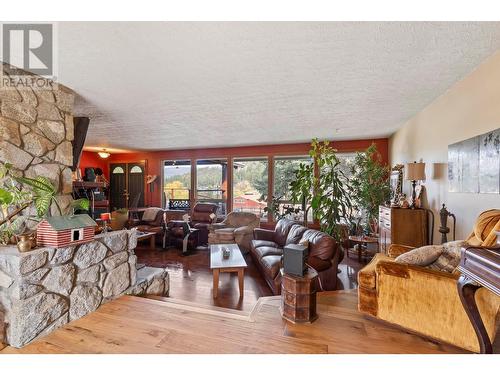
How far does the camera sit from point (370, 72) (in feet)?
7.45

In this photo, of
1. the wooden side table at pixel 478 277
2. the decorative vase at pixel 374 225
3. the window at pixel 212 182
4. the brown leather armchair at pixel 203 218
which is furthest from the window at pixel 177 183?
the wooden side table at pixel 478 277

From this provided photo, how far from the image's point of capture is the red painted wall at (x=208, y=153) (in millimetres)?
5555

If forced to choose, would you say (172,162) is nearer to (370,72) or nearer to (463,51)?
(370,72)

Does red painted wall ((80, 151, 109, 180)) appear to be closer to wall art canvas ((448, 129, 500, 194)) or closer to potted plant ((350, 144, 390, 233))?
potted plant ((350, 144, 390, 233))

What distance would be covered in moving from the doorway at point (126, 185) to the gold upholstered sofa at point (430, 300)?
716cm

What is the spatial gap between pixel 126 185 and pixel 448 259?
805 centimetres

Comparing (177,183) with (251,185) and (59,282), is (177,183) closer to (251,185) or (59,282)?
(251,185)

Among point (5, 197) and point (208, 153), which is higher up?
point (208, 153)

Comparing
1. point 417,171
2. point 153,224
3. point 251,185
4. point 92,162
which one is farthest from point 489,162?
point 92,162

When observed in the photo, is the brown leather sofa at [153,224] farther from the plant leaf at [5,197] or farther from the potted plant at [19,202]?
the plant leaf at [5,197]

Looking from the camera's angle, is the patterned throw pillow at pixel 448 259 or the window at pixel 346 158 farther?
the window at pixel 346 158

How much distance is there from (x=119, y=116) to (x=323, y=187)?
3.43 meters

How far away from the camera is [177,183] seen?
7.37 metres

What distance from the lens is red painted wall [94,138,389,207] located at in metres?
5.55
